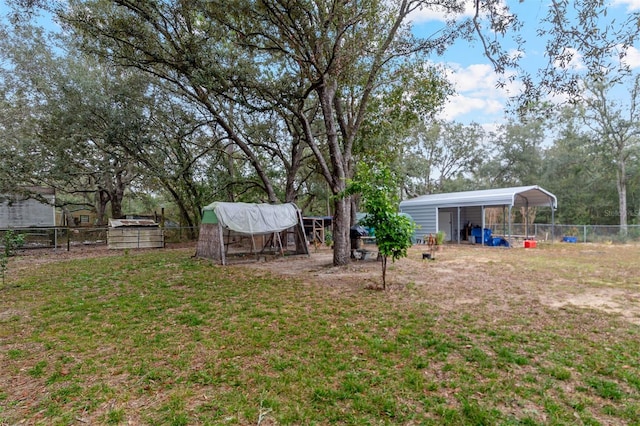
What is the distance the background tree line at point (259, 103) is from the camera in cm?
654

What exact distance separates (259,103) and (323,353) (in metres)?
7.22

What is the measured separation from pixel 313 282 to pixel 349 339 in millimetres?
3209

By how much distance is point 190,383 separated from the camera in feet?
9.14

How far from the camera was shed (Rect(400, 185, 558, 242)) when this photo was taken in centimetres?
1439

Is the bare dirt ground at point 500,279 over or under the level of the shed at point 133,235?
under

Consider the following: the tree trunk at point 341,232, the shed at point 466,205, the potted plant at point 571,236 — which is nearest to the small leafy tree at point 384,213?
the tree trunk at point 341,232

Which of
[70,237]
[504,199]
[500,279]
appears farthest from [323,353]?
[70,237]

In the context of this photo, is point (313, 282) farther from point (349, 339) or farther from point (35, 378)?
point (35, 378)

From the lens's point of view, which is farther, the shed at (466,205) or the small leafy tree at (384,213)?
the shed at (466,205)

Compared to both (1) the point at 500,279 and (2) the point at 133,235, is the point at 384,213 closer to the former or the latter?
(1) the point at 500,279

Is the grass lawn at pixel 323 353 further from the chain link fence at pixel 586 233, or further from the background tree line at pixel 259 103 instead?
the chain link fence at pixel 586 233

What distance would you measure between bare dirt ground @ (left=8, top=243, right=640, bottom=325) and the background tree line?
1.58 m

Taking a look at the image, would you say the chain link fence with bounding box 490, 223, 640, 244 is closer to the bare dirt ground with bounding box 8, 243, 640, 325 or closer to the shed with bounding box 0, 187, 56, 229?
the bare dirt ground with bounding box 8, 243, 640, 325

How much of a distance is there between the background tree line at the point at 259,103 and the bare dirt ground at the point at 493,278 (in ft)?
5.18
